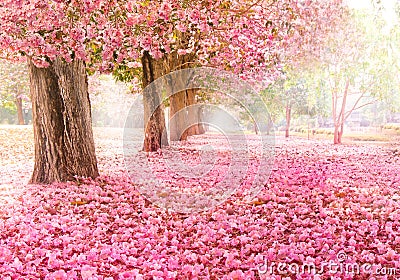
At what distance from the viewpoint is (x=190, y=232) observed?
6418mm

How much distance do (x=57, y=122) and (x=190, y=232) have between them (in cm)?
465

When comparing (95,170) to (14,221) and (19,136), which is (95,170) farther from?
(19,136)

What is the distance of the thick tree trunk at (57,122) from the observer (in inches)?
368

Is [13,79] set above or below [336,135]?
above

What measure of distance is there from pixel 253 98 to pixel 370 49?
45.2 ft

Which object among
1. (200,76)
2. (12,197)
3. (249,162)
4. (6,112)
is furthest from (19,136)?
(6,112)

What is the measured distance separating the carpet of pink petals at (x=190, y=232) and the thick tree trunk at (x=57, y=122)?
1.54 ft

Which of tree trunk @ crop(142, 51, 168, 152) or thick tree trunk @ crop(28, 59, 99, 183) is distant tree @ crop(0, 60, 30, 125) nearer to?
tree trunk @ crop(142, 51, 168, 152)

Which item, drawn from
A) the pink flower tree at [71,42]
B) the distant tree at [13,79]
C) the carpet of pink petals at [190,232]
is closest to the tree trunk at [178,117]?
the pink flower tree at [71,42]

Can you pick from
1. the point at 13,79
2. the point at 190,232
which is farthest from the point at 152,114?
the point at 13,79

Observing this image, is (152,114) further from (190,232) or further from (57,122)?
(190,232)

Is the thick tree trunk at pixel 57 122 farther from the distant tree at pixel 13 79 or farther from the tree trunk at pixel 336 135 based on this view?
the distant tree at pixel 13 79

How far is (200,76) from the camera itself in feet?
80.9

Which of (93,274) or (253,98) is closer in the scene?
(93,274)
